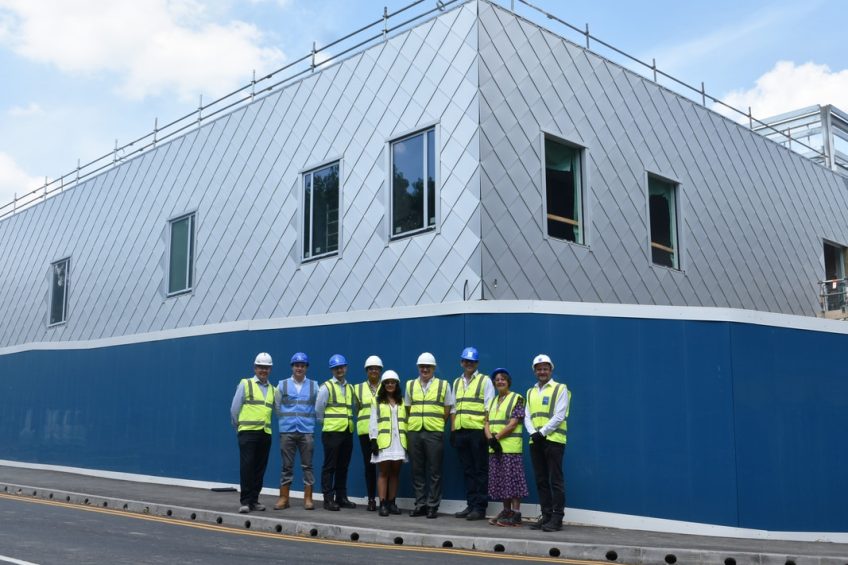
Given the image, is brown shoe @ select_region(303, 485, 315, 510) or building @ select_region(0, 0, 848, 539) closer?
building @ select_region(0, 0, 848, 539)

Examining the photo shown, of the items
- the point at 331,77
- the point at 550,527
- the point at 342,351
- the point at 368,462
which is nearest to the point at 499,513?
the point at 550,527

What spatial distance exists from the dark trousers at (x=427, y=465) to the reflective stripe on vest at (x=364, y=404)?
2.84 ft

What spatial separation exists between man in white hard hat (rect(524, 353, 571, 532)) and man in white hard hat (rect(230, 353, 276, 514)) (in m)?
3.87

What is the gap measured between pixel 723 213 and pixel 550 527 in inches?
442

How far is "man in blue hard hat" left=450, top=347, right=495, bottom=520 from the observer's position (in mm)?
12094

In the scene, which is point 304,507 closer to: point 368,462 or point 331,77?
point 368,462

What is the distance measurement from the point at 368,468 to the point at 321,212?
6145mm

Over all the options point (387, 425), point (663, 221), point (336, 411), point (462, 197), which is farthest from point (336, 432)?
point (663, 221)

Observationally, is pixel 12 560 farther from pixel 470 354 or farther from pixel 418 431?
pixel 470 354

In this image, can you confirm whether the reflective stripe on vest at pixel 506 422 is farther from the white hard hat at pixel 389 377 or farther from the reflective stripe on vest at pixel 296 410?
the reflective stripe on vest at pixel 296 410

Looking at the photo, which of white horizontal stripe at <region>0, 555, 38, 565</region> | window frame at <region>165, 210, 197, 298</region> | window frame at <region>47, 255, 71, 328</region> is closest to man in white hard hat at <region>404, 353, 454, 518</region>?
white horizontal stripe at <region>0, 555, 38, 565</region>

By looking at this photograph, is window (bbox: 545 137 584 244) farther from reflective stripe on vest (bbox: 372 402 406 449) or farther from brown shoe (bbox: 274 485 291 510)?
brown shoe (bbox: 274 485 291 510)

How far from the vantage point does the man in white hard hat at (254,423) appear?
12484 mm

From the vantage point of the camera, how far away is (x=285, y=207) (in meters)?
18.4
